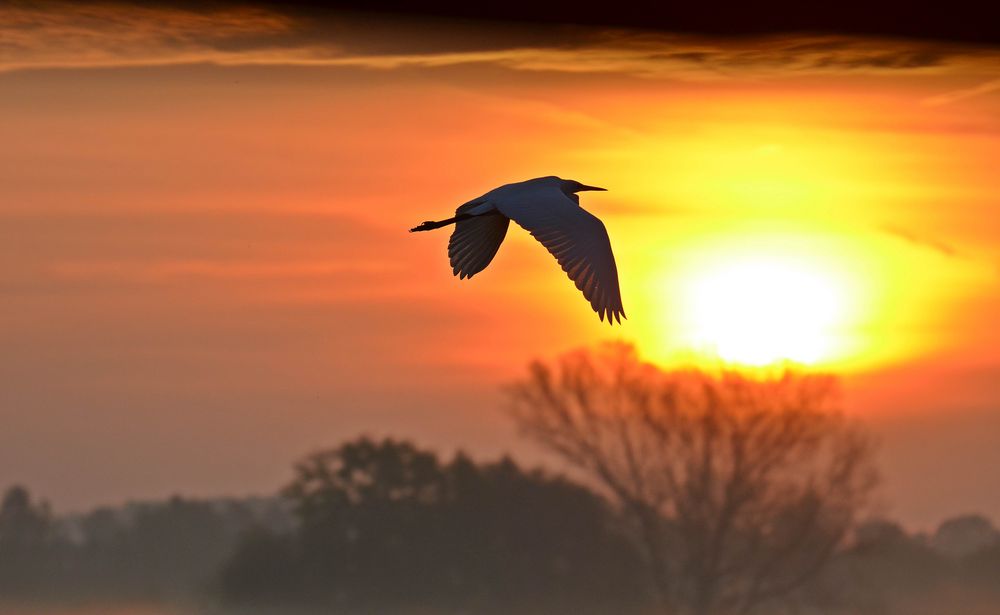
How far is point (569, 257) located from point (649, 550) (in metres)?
23.2

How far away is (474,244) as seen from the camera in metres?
8.70

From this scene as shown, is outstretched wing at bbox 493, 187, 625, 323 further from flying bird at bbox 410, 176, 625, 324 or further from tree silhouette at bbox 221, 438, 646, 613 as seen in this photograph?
tree silhouette at bbox 221, 438, 646, 613

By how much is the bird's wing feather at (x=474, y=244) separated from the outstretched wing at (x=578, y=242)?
1.86 ft

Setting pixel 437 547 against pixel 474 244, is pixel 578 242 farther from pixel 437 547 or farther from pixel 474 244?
pixel 437 547

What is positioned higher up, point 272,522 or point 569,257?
point 569,257

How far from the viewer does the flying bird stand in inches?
302

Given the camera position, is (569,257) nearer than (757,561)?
Yes

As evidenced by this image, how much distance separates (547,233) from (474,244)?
2.99ft

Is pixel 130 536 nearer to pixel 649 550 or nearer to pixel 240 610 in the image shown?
pixel 240 610

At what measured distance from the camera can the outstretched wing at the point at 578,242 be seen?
762cm

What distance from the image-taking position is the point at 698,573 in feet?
97.8

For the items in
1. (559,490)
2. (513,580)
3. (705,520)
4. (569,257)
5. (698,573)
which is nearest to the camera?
(569,257)

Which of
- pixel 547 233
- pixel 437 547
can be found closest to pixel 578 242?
pixel 547 233

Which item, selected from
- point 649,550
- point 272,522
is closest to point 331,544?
point 272,522
